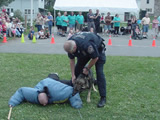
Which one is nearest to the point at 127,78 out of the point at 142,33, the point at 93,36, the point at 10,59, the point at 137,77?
the point at 137,77

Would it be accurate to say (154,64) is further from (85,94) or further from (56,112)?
(56,112)

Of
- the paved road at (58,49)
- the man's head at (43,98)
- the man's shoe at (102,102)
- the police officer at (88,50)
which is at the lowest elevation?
the man's shoe at (102,102)

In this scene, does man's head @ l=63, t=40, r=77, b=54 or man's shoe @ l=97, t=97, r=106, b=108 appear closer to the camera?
man's head @ l=63, t=40, r=77, b=54

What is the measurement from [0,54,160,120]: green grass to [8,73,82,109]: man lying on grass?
108 mm

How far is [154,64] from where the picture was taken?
27.8ft

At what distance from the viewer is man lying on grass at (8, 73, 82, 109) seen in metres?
4.79

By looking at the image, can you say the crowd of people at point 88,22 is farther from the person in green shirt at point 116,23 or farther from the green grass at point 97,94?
the green grass at point 97,94

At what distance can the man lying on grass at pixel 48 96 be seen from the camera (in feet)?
15.7

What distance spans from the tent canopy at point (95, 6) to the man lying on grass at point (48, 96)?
1550 cm

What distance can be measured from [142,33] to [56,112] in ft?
51.8

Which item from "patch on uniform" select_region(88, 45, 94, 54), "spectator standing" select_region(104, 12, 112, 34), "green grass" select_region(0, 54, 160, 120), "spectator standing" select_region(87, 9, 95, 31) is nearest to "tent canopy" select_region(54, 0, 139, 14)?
"spectator standing" select_region(104, 12, 112, 34)

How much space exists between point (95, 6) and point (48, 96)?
52.6ft

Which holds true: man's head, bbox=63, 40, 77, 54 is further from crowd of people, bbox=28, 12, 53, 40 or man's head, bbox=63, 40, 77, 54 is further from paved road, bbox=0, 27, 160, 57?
crowd of people, bbox=28, 12, 53, 40

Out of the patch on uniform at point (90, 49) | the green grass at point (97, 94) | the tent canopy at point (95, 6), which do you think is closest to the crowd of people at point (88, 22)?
the tent canopy at point (95, 6)
